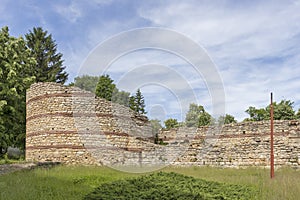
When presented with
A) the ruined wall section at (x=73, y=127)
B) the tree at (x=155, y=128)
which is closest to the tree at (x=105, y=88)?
the tree at (x=155, y=128)

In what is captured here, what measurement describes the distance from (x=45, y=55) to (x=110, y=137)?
21825mm

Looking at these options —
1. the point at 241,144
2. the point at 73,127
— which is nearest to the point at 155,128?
the point at 241,144

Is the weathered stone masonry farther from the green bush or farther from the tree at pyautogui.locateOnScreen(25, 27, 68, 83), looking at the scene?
the tree at pyautogui.locateOnScreen(25, 27, 68, 83)

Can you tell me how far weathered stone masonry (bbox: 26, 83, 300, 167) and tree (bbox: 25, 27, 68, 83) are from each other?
17.1 m

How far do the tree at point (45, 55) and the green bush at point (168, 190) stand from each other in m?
26.5

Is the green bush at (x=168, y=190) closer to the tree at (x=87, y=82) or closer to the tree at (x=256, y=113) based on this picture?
the tree at (x=256, y=113)

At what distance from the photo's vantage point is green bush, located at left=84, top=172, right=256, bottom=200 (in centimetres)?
697

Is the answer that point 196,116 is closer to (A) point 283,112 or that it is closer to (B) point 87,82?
(A) point 283,112

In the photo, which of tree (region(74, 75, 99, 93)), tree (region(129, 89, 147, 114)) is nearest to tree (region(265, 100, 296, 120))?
tree (region(129, 89, 147, 114))

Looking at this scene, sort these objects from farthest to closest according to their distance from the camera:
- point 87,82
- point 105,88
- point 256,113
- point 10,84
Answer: point 87,82 < point 256,113 < point 105,88 < point 10,84

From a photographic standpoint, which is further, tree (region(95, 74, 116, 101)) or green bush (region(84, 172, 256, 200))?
tree (region(95, 74, 116, 101))

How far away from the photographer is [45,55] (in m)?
34.1

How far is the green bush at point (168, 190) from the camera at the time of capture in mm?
6969

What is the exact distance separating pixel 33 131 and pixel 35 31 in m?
21.6
